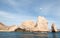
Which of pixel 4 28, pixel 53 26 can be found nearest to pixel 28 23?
pixel 53 26

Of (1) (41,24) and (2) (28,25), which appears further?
(2) (28,25)

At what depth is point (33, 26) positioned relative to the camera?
388ft

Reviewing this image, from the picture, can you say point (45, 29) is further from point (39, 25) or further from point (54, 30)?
point (54, 30)

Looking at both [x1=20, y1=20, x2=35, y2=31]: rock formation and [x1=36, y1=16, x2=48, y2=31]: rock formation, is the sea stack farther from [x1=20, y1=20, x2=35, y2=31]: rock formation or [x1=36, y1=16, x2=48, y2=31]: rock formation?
[x1=20, y1=20, x2=35, y2=31]: rock formation

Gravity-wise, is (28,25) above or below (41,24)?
below

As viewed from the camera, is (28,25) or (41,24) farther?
(28,25)

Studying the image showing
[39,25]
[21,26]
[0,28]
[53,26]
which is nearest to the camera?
[39,25]

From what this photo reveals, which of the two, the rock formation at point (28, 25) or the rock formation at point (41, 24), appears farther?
the rock formation at point (28, 25)

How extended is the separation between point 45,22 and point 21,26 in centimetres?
2235

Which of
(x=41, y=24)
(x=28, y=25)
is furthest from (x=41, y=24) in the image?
(x=28, y=25)

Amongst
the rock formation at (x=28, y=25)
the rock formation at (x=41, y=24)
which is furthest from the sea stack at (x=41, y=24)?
the rock formation at (x=28, y=25)

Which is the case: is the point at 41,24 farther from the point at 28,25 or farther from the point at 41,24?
the point at 28,25

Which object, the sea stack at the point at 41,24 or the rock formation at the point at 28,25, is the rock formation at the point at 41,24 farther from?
the rock formation at the point at 28,25

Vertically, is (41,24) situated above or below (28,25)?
above
